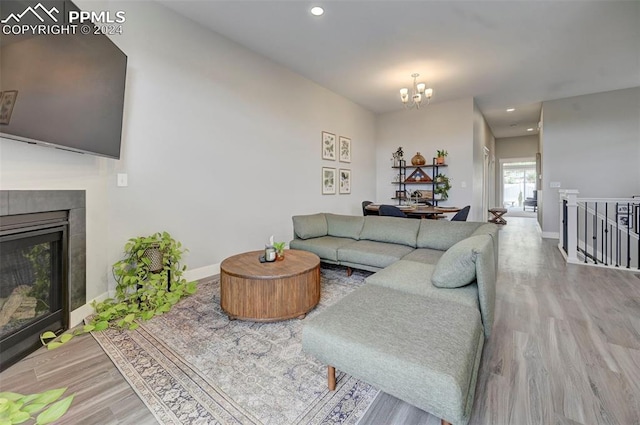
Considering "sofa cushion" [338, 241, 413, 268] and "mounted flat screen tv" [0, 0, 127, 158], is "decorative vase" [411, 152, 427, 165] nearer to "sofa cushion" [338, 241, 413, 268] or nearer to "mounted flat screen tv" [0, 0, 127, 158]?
"sofa cushion" [338, 241, 413, 268]

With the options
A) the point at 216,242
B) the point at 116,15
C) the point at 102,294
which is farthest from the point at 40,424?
the point at 116,15

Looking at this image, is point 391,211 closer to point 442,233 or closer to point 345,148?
point 442,233

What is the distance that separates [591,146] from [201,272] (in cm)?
742

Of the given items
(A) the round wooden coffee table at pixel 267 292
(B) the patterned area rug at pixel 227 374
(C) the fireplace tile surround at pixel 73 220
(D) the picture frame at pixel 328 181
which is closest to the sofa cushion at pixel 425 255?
(A) the round wooden coffee table at pixel 267 292

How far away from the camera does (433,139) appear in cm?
613

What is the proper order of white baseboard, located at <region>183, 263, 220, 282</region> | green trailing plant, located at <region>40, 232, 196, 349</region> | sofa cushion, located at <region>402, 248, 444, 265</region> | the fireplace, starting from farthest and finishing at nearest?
1. white baseboard, located at <region>183, 263, 220, 282</region>
2. sofa cushion, located at <region>402, 248, 444, 265</region>
3. green trailing plant, located at <region>40, 232, 196, 349</region>
4. the fireplace

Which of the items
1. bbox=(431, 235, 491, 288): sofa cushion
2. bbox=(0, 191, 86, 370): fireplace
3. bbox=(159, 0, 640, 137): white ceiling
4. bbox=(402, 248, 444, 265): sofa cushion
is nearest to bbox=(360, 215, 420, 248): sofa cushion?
bbox=(402, 248, 444, 265): sofa cushion

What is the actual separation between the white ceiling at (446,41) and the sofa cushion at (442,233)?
2279 millimetres

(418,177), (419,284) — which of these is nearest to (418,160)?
(418,177)

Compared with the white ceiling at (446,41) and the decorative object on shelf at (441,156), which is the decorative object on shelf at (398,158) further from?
the white ceiling at (446,41)

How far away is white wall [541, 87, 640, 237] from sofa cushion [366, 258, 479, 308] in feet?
17.9

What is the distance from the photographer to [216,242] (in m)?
3.49

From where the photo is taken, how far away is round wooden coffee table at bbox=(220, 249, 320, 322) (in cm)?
222

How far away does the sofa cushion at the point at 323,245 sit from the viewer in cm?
339
